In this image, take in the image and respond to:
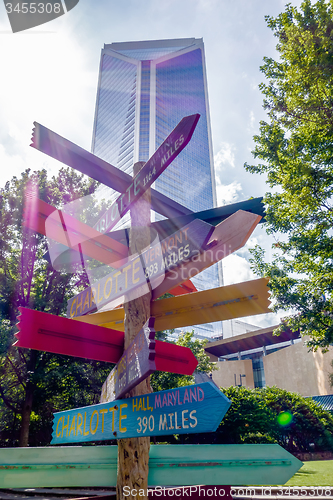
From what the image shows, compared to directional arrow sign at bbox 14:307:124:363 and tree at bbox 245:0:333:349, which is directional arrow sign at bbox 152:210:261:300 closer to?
directional arrow sign at bbox 14:307:124:363

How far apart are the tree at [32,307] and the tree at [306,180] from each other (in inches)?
349

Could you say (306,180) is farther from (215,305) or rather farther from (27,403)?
(27,403)

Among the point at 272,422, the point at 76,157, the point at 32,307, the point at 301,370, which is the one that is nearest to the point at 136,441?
the point at 76,157

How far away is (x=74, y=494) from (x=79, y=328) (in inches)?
398

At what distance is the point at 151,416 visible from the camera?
7.09 ft

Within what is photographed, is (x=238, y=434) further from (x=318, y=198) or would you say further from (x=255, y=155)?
(x=255, y=155)

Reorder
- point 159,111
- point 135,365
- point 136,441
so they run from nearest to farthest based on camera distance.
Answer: point 135,365, point 136,441, point 159,111

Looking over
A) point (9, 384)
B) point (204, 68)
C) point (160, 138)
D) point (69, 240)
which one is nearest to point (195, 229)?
point (69, 240)

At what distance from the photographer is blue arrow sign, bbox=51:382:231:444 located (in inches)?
70.3

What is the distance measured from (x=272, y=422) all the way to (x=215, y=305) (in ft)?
46.1

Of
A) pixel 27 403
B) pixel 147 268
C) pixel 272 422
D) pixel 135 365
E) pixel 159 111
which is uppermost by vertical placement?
pixel 159 111

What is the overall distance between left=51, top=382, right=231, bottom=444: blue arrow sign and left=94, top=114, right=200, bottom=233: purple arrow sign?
2021 millimetres

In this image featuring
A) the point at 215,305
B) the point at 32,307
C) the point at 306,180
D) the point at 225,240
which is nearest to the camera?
the point at 225,240

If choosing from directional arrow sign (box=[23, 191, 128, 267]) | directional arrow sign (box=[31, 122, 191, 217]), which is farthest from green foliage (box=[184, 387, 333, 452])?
directional arrow sign (box=[31, 122, 191, 217])
